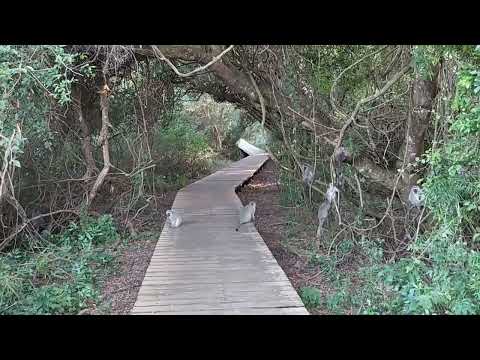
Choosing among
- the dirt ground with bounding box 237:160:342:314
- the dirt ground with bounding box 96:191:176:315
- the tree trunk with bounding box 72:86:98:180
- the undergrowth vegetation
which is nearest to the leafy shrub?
the undergrowth vegetation

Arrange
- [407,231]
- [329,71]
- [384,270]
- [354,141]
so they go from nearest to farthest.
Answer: [384,270] → [407,231] → [354,141] → [329,71]

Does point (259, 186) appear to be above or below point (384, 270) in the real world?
below

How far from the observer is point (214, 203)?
895 centimetres

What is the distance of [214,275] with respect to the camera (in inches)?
177

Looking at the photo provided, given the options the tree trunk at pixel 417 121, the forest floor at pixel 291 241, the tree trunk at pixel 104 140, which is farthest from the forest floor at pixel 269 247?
the tree trunk at pixel 417 121

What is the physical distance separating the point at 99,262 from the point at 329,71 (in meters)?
4.35

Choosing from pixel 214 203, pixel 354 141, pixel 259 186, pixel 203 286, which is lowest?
pixel 259 186

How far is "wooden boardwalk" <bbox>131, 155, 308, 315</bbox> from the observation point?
3.63 meters

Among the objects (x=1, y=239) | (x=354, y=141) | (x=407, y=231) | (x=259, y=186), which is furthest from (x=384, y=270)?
(x=259, y=186)

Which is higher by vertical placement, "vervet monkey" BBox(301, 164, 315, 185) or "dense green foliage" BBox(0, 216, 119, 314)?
"vervet monkey" BBox(301, 164, 315, 185)

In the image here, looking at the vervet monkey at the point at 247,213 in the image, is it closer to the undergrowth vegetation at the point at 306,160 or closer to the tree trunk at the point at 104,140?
the undergrowth vegetation at the point at 306,160

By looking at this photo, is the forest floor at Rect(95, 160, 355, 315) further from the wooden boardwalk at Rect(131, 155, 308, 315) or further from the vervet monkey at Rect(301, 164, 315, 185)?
the vervet monkey at Rect(301, 164, 315, 185)
